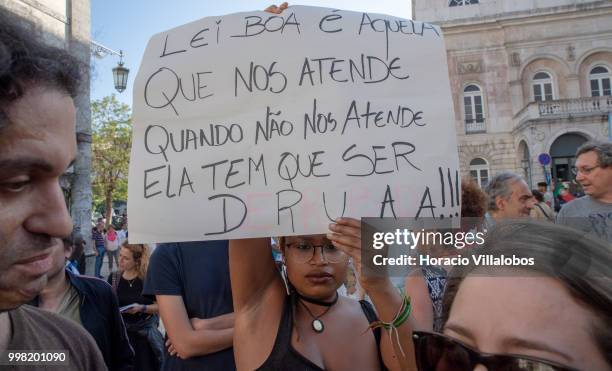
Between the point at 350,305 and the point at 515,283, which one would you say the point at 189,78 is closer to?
the point at 350,305

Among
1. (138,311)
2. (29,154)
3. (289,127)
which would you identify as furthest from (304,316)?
(138,311)

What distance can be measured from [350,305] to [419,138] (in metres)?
0.77

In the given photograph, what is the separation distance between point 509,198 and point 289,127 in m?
2.63

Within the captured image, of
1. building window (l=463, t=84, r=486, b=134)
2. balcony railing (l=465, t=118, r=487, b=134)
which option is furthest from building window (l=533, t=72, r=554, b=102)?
balcony railing (l=465, t=118, r=487, b=134)

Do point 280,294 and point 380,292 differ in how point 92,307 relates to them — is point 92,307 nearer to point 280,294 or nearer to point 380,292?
point 280,294

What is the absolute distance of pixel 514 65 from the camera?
24.6 m

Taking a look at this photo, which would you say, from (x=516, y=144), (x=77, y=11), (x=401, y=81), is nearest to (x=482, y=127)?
(x=516, y=144)

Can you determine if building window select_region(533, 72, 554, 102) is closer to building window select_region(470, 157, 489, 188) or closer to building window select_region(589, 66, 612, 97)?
building window select_region(589, 66, 612, 97)

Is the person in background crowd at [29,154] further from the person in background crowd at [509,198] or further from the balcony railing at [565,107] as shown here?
the balcony railing at [565,107]

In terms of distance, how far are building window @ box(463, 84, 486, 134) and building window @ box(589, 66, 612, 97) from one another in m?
6.20

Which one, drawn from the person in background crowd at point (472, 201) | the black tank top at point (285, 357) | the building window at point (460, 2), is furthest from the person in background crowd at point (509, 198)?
the building window at point (460, 2)

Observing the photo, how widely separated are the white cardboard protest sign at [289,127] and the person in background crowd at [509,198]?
85.7 inches

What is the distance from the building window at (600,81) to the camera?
2422cm

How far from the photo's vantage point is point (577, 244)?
102 centimetres
